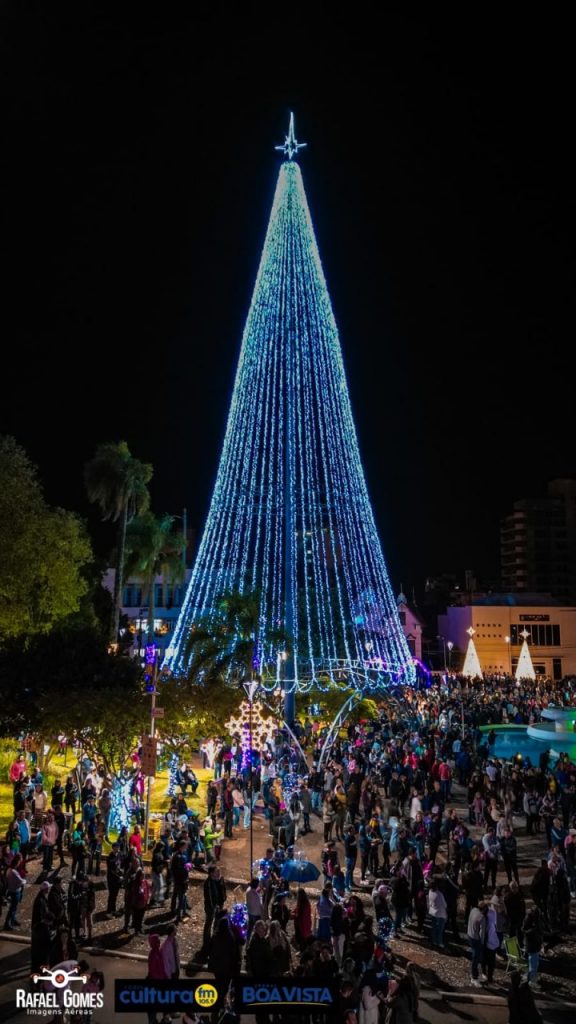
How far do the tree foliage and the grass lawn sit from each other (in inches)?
186

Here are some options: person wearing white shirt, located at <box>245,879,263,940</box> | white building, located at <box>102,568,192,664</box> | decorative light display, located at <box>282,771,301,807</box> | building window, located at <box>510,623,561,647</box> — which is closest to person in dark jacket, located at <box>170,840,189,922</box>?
person wearing white shirt, located at <box>245,879,263,940</box>

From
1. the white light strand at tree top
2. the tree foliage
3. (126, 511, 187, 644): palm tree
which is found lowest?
the white light strand at tree top

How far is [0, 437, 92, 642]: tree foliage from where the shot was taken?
27766mm

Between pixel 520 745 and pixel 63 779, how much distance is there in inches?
786

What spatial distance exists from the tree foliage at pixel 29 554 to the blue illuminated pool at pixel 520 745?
19.4 metres

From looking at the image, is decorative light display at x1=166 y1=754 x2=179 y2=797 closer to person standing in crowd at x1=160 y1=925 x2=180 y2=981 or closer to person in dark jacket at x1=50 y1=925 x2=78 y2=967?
person in dark jacket at x1=50 y1=925 x2=78 y2=967

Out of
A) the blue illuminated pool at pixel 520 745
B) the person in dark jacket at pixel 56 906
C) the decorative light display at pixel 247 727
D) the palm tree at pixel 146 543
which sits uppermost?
the palm tree at pixel 146 543

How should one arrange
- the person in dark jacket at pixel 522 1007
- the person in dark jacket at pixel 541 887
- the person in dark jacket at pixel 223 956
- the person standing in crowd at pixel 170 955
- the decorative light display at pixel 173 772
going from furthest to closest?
the decorative light display at pixel 173 772, the person in dark jacket at pixel 541 887, the person in dark jacket at pixel 223 956, the person standing in crowd at pixel 170 955, the person in dark jacket at pixel 522 1007

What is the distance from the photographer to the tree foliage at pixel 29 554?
27766mm

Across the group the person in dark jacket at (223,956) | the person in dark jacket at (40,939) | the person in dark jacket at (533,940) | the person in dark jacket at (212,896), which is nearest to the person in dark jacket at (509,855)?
the person in dark jacket at (533,940)

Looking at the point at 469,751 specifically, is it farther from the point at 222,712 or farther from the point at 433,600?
the point at 433,600

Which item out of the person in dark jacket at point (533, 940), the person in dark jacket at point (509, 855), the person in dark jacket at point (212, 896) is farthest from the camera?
the person in dark jacket at point (509, 855)

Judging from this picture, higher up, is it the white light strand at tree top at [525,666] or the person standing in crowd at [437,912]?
the white light strand at tree top at [525,666]

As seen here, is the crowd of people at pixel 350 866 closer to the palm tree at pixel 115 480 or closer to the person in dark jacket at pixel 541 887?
the person in dark jacket at pixel 541 887
